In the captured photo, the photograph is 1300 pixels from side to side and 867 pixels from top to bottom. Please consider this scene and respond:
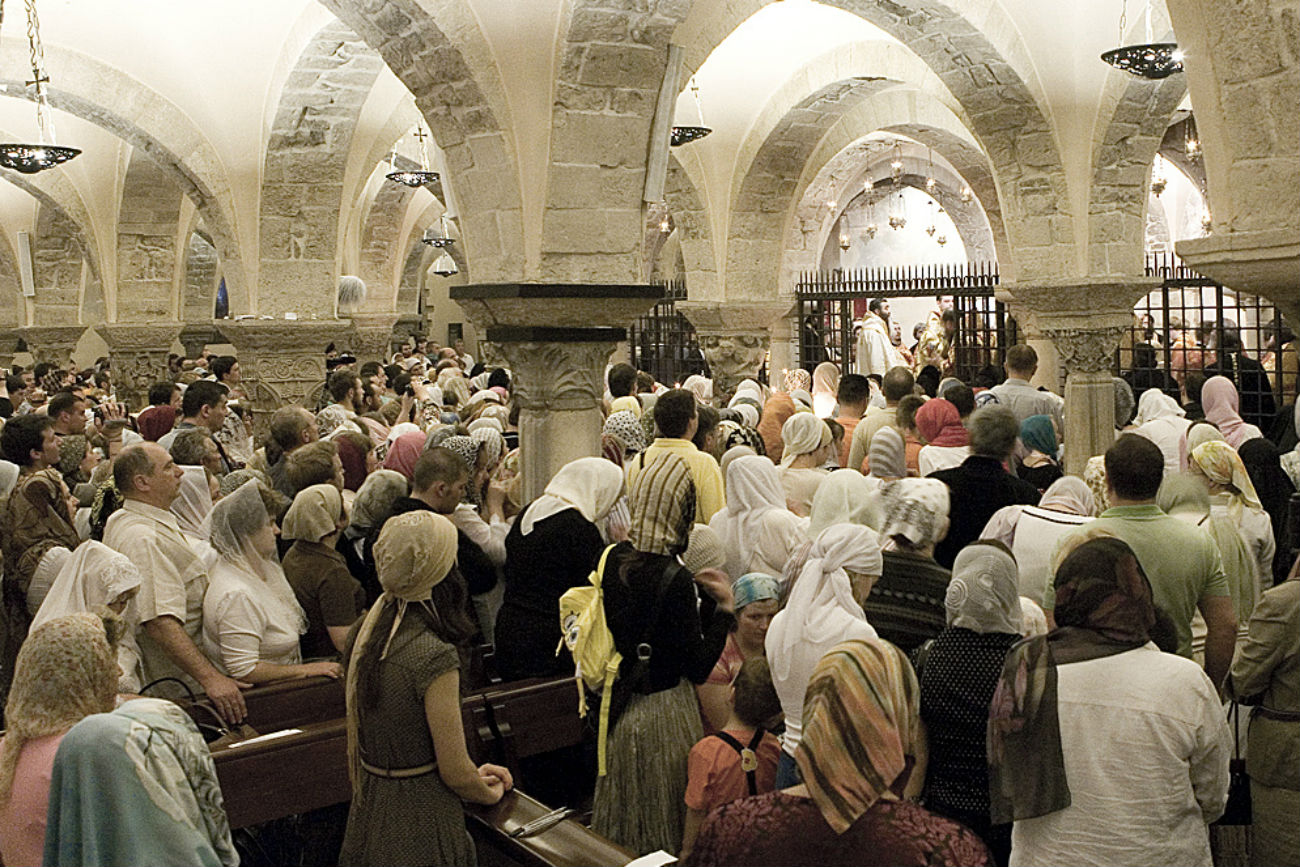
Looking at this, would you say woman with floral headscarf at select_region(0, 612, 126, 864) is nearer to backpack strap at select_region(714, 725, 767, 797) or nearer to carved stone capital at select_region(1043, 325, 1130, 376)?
backpack strap at select_region(714, 725, 767, 797)

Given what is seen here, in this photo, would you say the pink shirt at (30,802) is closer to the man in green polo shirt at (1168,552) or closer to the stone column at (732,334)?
the man in green polo shirt at (1168,552)

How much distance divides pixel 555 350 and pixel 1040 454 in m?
2.65

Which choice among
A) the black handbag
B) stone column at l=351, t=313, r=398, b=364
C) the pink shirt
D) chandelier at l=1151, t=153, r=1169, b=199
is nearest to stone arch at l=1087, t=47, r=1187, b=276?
the black handbag

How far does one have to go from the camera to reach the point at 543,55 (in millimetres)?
6344

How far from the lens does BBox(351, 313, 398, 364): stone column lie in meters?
17.0

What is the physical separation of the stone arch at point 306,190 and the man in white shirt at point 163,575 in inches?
235

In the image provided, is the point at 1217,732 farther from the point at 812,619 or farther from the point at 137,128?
the point at 137,128

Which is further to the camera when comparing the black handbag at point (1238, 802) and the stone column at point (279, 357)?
the stone column at point (279, 357)

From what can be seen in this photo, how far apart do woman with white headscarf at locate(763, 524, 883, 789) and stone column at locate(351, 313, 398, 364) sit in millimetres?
14393

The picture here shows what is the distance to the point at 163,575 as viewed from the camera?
4023 millimetres

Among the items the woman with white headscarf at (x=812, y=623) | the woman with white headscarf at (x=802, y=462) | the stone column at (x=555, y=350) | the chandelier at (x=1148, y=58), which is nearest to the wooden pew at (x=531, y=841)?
the woman with white headscarf at (x=812, y=623)

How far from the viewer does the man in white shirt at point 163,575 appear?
3.96m

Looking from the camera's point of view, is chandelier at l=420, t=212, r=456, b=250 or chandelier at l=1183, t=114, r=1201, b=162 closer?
chandelier at l=1183, t=114, r=1201, b=162

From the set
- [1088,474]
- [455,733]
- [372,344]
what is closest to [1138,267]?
[1088,474]
